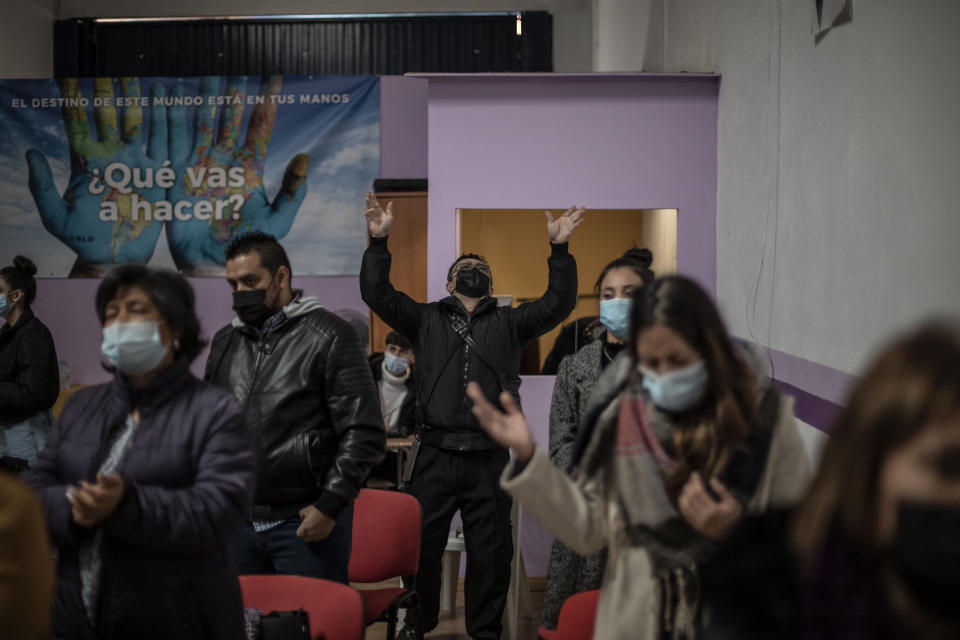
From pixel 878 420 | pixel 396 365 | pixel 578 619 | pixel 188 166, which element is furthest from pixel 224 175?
pixel 878 420

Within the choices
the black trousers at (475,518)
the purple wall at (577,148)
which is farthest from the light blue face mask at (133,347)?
the purple wall at (577,148)

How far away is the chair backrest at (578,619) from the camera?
6.56ft

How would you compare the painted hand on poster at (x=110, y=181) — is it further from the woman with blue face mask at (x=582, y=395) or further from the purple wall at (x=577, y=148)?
the woman with blue face mask at (x=582, y=395)

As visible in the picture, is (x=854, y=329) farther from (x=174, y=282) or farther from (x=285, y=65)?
(x=285, y=65)

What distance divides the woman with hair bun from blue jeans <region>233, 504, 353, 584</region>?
7.31ft

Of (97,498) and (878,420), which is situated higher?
(878,420)

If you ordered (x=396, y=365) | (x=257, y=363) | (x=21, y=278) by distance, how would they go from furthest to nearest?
(x=396, y=365)
(x=21, y=278)
(x=257, y=363)

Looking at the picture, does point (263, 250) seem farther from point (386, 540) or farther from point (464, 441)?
point (464, 441)

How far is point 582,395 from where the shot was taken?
9.69 ft

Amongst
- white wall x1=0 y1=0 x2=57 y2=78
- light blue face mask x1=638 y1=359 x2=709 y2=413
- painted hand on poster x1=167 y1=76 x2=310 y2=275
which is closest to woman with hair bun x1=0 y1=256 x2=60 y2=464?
painted hand on poster x1=167 y1=76 x2=310 y2=275

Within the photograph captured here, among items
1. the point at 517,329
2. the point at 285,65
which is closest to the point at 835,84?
the point at 517,329

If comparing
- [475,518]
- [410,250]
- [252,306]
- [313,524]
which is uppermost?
[410,250]

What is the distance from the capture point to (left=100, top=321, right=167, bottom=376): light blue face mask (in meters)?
1.76

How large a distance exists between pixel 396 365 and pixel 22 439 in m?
2.26
